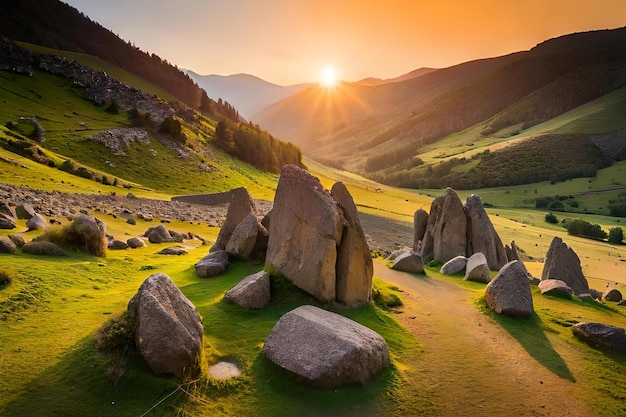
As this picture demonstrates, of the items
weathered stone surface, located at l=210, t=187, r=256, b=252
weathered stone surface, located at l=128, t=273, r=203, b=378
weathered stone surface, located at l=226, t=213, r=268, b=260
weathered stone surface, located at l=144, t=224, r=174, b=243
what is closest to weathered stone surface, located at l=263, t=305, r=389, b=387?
weathered stone surface, located at l=128, t=273, r=203, b=378

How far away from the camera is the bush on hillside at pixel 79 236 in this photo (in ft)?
47.5

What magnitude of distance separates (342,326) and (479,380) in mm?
3600

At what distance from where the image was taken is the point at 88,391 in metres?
6.77

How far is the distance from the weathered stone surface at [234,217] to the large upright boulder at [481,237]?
14987 mm

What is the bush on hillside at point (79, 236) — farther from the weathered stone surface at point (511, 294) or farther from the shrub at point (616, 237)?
the shrub at point (616, 237)

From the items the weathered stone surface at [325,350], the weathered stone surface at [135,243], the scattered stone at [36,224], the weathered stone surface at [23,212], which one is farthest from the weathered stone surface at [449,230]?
the weathered stone surface at [23,212]

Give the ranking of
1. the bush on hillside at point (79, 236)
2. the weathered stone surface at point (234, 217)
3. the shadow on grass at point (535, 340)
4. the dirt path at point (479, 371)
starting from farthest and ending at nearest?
the weathered stone surface at point (234, 217) → the bush on hillside at point (79, 236) → the shadow on grass at point (535, 340) → the dirt path at point (479, 371)

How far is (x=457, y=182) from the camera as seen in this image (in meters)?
159

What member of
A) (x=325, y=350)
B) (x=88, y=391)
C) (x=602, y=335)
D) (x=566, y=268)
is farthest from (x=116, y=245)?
(x=566, y=268)

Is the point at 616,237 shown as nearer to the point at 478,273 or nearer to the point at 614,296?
the point at 614,296

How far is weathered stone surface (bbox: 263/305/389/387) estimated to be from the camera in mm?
8055

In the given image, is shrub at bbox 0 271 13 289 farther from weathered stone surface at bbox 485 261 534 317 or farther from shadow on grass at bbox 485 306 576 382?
weathered stone surface at bbox 485 261 534 317

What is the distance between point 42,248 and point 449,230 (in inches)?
856

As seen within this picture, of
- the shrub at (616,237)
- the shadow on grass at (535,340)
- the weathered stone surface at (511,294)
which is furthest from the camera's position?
the shrub at (616,237)
